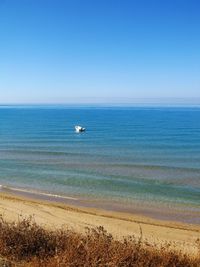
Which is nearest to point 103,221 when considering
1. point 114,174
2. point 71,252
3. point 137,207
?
point 137,207

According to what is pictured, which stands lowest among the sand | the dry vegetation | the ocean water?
the ocean water

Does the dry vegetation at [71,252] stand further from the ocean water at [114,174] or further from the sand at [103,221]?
the ocean water at [114,174]

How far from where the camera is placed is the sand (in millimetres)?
19500

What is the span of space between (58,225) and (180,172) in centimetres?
2055

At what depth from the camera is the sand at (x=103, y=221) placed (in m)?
19.5

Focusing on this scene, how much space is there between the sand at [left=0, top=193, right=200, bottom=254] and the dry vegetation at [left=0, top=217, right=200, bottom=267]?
682 cm

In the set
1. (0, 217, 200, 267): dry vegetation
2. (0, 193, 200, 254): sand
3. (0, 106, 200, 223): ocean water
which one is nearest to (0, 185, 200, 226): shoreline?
(0, 106, 200, 223): ocean water

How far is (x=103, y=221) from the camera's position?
22406 millimetres

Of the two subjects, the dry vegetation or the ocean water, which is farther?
the ocean water

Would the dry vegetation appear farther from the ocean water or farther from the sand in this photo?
the ocean water

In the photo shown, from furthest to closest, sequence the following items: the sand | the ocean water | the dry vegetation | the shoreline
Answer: the ocean water < the shoreline < the sand < the dry vegetation

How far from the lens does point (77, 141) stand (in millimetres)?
68000

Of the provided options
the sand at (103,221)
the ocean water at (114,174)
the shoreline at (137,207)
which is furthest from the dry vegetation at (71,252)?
the ocean water at (114,174)

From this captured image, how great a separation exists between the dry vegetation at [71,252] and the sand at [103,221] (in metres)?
6.82
